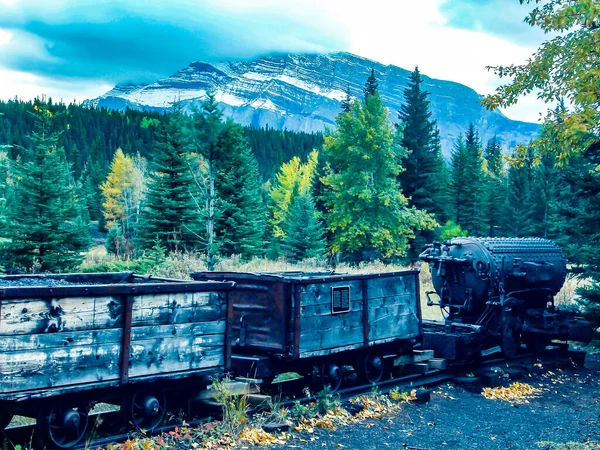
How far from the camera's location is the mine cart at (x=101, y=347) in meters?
5.76

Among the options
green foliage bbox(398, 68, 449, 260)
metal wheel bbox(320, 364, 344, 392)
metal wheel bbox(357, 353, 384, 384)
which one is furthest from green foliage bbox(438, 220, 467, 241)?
metal wheel bbox(320, 364, 344, 392)

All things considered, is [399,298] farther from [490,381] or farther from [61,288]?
[61,288]

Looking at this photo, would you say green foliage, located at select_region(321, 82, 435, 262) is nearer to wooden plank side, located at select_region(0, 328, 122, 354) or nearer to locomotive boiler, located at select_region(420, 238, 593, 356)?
locomotive boiler, located at select_region(420, 238, 593, 356)

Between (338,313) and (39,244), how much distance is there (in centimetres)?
1240

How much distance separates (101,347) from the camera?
21.0 ft

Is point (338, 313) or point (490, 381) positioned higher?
point (338, 313)

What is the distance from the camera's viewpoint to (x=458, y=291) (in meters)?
13.4

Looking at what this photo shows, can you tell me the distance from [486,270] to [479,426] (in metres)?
4.56

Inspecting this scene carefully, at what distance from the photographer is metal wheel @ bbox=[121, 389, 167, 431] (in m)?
7.01

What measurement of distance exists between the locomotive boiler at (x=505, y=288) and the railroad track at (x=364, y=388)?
0.40 metres

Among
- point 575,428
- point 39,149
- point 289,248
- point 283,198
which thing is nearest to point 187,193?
point 289,248

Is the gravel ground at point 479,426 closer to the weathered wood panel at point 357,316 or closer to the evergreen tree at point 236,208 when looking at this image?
the weathered wood panel at point 357,316

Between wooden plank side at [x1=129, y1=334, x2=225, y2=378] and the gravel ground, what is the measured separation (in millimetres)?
1484

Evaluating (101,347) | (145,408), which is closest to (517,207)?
(145,408)
